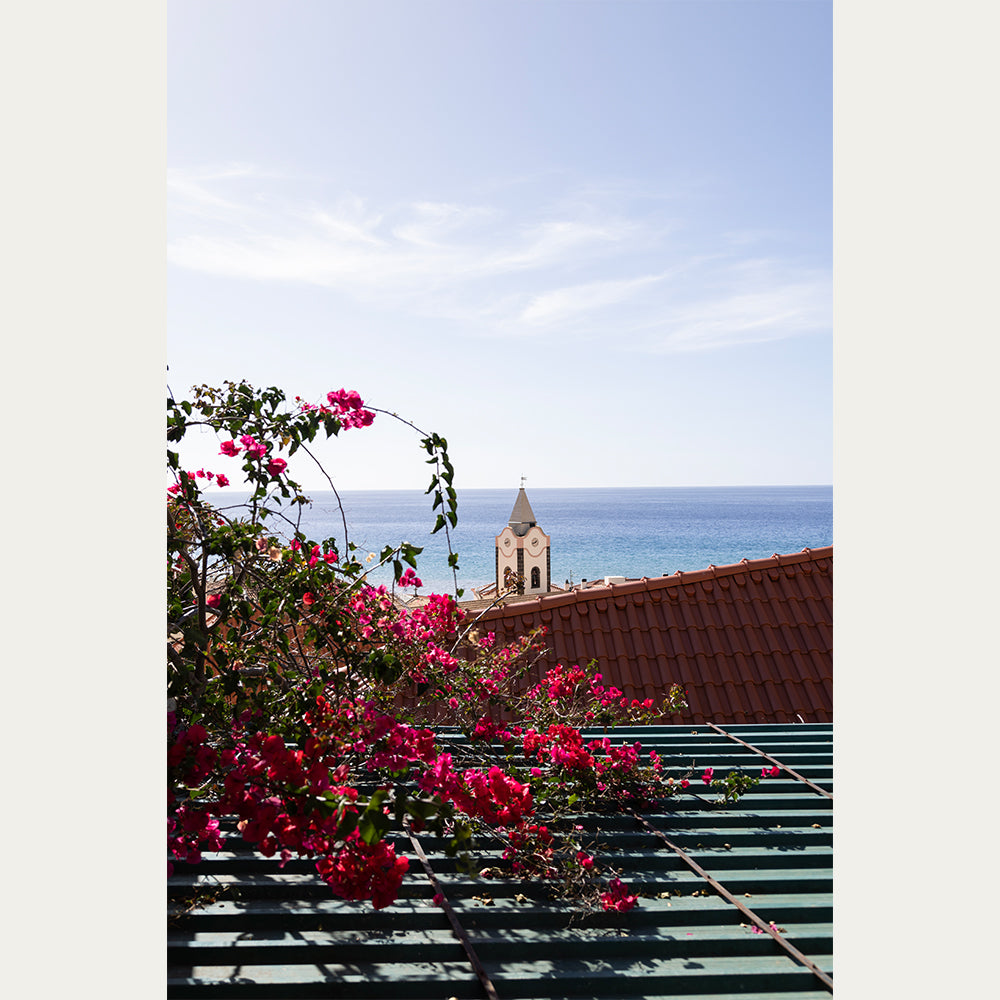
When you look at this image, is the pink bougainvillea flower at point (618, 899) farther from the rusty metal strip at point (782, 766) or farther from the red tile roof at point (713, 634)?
the red tile roof at point (713, 634)

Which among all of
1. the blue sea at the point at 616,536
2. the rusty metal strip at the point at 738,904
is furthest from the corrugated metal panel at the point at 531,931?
the blue sea at the point at 616,536

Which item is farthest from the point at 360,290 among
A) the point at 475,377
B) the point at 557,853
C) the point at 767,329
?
the point at 557,853

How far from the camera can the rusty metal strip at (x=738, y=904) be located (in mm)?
2088

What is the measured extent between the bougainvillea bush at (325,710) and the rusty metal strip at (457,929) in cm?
13

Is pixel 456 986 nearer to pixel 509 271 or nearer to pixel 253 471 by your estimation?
pixel 253 471

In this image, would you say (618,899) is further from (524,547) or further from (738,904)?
(524,547)

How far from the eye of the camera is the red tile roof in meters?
7.03

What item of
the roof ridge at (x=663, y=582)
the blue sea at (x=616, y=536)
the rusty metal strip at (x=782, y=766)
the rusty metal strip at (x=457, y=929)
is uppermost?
the roof ridge at (x=663, y=582)

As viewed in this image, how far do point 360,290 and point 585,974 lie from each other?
179ft

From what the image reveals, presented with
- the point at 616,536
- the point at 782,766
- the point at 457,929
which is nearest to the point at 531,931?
the point at 457,929

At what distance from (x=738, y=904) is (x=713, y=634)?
546 cm

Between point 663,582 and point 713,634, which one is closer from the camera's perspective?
point 713,634

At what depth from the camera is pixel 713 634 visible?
772 cm
